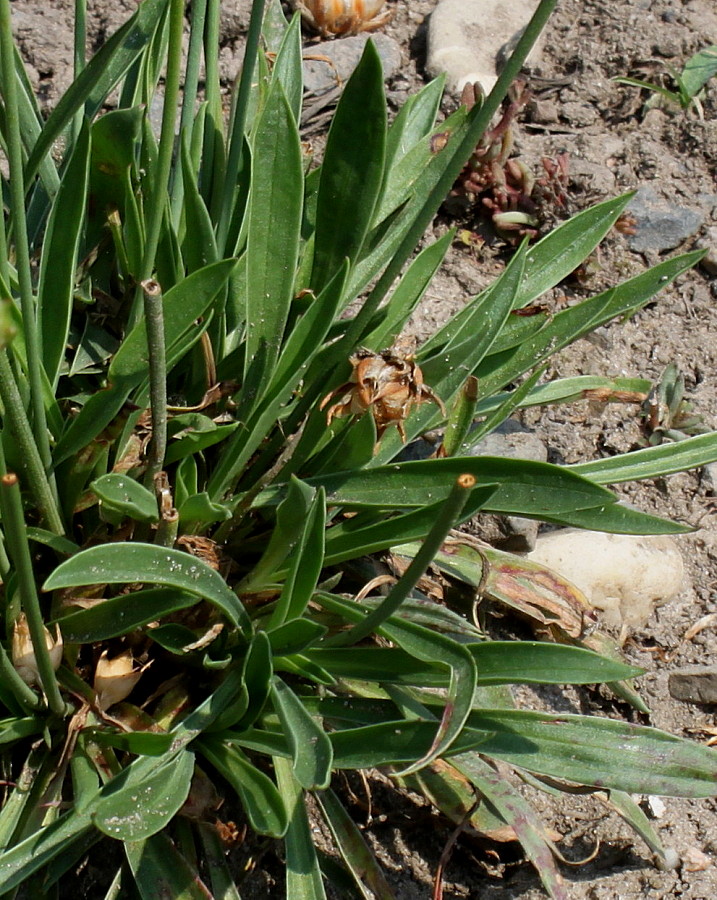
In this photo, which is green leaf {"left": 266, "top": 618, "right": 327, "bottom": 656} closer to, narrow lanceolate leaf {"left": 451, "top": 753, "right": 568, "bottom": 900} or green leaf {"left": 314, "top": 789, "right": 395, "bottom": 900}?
green leaf {"left": 314, "top": 789, "right": 395, "bottom": 900}

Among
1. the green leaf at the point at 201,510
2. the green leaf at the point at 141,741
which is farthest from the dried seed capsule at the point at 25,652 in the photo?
the green leaf at the point at 201,510

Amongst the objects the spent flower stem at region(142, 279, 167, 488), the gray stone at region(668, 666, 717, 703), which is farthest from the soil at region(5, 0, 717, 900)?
the spent flower stem at region(142, 279, 167, 488)

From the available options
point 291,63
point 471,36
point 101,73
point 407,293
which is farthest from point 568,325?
point 471,36

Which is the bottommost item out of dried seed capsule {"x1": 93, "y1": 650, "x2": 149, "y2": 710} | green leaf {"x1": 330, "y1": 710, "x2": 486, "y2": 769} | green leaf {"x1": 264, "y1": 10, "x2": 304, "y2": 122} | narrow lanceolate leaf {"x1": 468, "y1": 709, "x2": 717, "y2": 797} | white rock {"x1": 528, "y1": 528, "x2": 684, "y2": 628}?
white rock {"x1": 528, "y1": 528, "x2": 684, "y2": 628}

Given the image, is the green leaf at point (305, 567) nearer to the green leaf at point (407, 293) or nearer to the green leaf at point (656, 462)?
the green leaf at point (407, 293)

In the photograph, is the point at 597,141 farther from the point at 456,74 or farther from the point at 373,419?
the point at 373,419

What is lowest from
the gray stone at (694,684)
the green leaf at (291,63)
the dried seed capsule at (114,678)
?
the gray stone at (694,684)

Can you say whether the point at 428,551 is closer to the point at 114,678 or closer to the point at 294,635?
the point at 294,635
